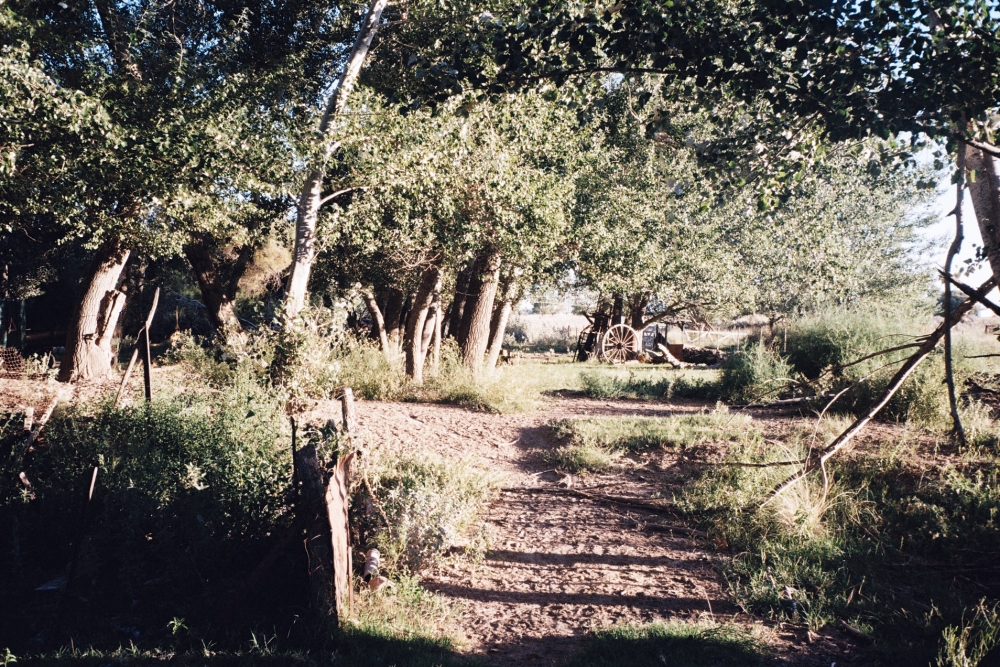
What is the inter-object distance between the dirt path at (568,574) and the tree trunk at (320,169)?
8.49 ft

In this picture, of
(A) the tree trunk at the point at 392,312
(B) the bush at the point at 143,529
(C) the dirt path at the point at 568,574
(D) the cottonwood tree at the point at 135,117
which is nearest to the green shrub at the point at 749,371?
(C) the dirt path at the point at 568,574

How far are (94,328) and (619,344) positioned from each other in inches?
620

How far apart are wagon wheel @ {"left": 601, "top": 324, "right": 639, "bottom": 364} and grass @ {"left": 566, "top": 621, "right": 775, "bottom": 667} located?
1771 centimetres

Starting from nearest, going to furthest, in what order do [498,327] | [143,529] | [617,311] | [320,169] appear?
[143,529]
[320,169]
[498,327]
[617,311]

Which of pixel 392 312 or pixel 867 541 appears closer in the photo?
pixel 867 541

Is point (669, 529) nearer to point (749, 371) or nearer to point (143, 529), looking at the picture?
point (143, 529)

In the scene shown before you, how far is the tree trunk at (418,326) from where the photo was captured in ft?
36.2

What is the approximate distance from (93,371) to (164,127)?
211 inches

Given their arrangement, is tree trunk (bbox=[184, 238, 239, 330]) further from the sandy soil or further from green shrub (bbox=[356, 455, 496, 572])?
green shrub (bbox=[356, 455, 496, 572])

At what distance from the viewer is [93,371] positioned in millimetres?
10656

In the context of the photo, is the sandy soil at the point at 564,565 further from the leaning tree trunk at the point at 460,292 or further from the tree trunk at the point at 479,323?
the leaning tree trunk at the point at 460,292

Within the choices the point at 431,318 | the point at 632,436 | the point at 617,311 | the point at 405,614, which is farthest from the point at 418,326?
the point at 617,311

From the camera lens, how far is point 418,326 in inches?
440

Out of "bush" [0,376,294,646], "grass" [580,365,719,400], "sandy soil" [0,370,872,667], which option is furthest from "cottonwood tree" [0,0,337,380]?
"grass" [580,365,719,400]
